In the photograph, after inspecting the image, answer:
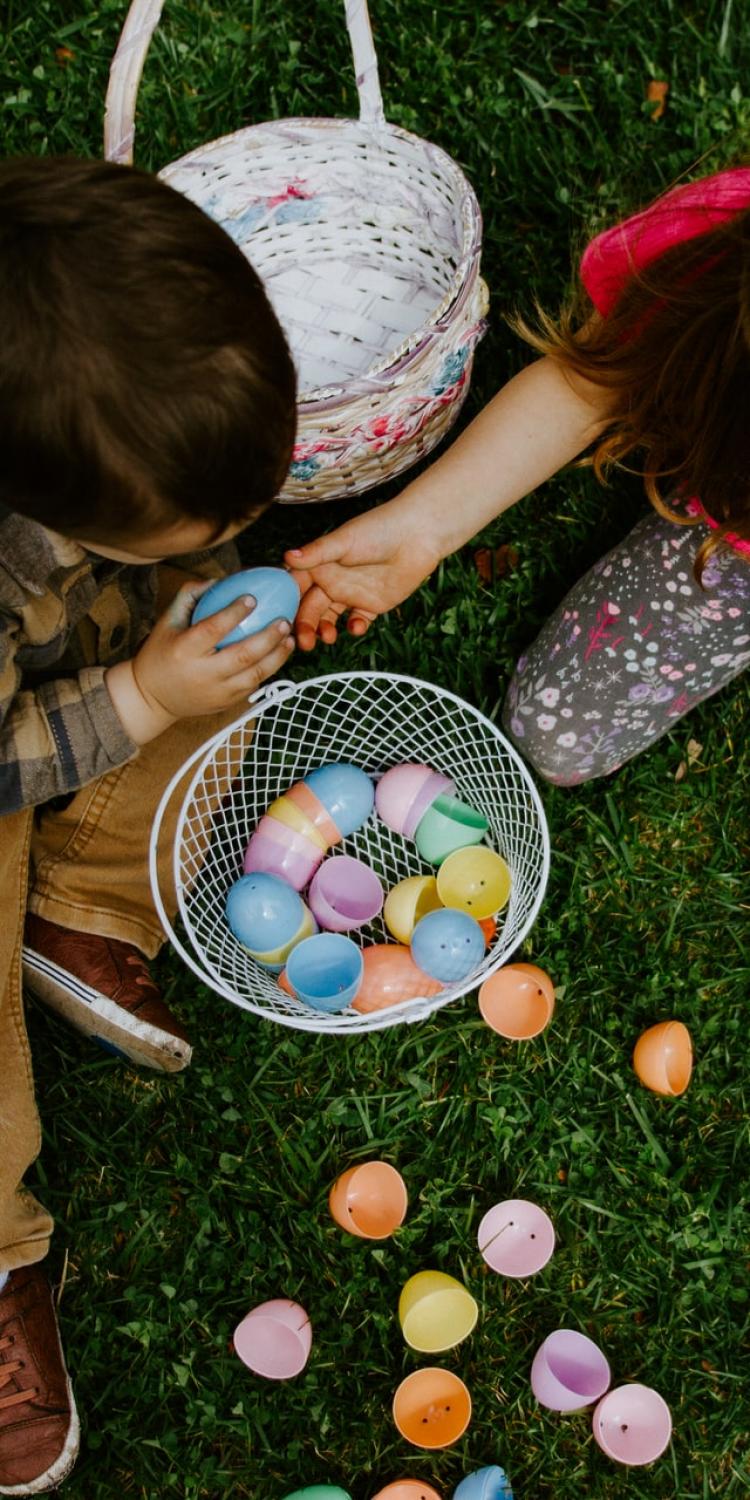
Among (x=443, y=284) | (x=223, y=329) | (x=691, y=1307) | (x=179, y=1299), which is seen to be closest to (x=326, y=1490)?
(x=179, y=1299)

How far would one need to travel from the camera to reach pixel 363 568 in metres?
1.60

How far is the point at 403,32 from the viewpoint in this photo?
2076mm

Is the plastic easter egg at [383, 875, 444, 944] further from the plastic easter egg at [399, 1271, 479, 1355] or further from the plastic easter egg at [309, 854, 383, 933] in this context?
the plastic easter egg at [399, 1271, 479, 1355]

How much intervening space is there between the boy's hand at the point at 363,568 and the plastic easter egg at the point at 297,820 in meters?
0.21

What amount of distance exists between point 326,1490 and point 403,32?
7.13 ft

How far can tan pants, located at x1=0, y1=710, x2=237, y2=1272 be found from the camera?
158 cm

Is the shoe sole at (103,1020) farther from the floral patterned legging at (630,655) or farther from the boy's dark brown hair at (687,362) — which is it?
the boy's dark brown hair at (687,362)

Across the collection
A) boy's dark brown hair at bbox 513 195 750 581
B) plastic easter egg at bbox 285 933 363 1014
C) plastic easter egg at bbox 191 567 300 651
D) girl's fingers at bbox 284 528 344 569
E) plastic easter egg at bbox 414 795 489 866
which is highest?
boy's dark brown hair at bbox 513 195 750 581

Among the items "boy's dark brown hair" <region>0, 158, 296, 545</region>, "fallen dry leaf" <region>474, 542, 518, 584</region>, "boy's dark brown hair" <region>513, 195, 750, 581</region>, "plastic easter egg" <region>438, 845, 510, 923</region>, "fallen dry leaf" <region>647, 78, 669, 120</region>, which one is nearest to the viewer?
"boy's dark brown hair" <region>0, 158, 296, 545</region>

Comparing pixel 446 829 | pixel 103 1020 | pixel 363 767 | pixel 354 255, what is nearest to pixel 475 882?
pixel 446 829

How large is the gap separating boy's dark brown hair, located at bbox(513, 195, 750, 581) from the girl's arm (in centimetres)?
5

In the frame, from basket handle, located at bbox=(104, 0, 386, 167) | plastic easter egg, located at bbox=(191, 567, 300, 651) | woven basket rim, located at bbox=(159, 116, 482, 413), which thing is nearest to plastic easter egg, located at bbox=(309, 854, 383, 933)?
plastic easter egg, located at bbox=(191, 567, 300, 651)

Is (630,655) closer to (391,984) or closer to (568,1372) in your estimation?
(391,984)

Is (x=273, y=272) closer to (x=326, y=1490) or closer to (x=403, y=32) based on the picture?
(x=403, y=32)
